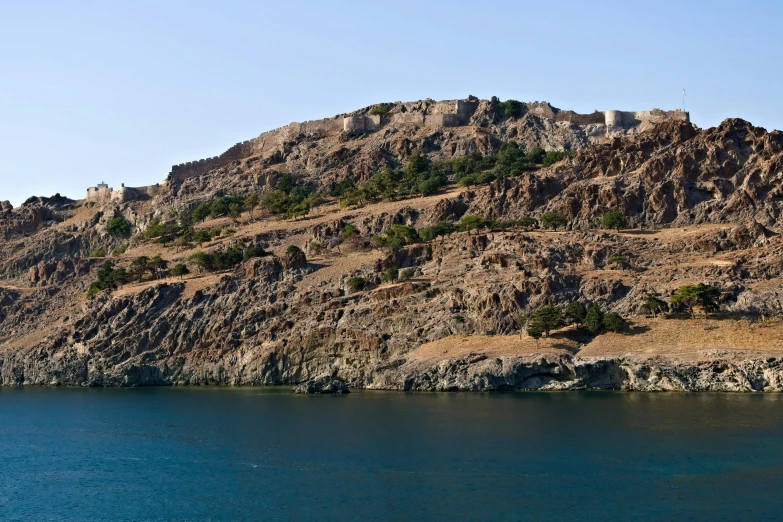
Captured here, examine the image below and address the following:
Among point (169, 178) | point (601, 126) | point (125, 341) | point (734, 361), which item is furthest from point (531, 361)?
point (169, 178)

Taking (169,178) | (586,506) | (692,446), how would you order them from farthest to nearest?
(169,178) → (692,446) → (586,506)

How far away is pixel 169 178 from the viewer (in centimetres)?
12988

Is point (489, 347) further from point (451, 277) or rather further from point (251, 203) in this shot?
point (251, 203)

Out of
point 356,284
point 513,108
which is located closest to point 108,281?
point 356,284

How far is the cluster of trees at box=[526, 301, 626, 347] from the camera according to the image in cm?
7200

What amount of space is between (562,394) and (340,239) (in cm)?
3687

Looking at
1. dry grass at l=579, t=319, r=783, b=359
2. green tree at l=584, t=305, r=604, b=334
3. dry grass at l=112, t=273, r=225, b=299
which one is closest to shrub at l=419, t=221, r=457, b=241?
dry grass at l=112, t=273, r=225, b=299

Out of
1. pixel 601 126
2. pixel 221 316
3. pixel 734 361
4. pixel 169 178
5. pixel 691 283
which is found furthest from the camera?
pixel 169 178

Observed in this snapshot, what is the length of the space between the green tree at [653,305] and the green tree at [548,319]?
673cm

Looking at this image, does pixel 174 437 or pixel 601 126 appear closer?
pixel 174 437

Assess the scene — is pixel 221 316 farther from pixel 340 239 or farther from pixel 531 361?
pixel 531 361

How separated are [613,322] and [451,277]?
1605cm

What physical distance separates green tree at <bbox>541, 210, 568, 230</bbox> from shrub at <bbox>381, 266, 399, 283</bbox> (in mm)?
15565

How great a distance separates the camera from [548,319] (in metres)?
72.6
